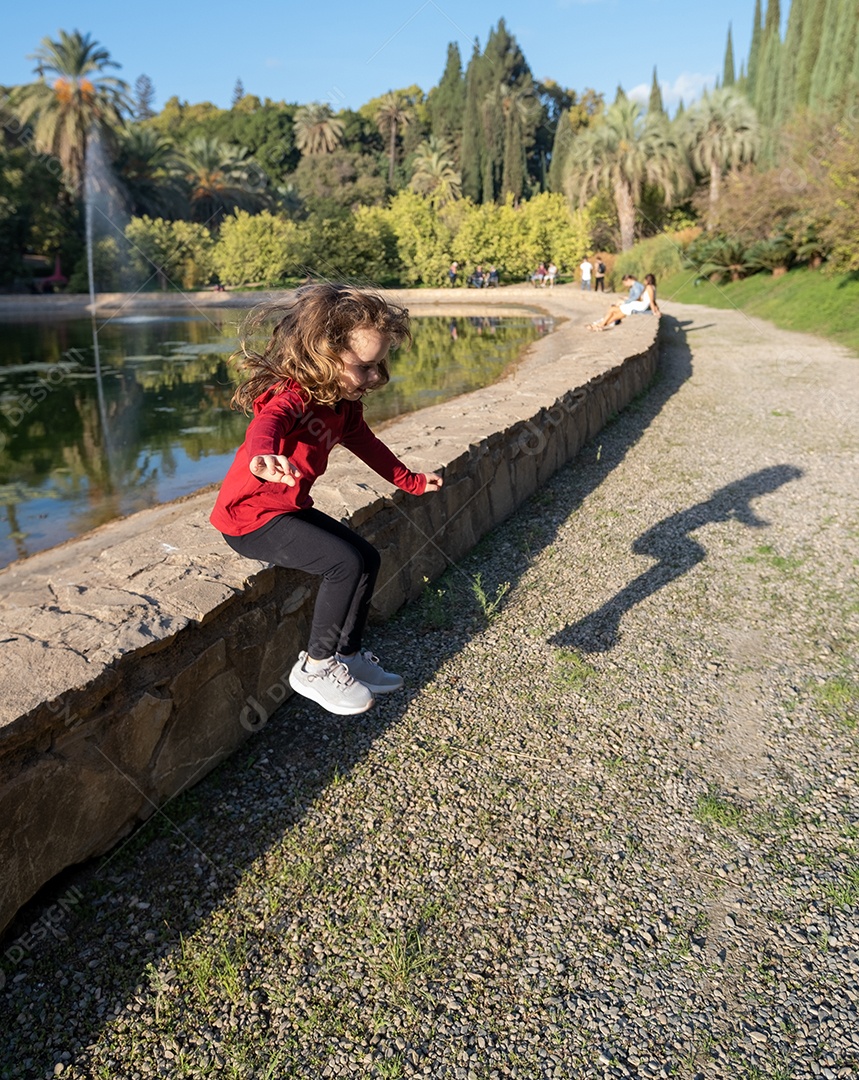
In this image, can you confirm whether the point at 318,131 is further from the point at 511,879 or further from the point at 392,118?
the point at 511,879

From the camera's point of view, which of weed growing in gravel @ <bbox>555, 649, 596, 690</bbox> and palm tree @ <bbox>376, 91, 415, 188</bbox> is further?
palm tree @ <bbox>376, 91, 415, 188</bbox>

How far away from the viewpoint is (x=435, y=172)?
5769 centimetres

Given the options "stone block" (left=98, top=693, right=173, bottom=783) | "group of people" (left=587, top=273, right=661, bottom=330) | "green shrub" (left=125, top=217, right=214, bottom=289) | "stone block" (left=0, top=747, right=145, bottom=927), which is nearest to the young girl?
"stone block" (left=98, top=693, right=173, bottom=783)

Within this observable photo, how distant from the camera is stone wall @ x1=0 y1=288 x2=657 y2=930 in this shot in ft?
7.18

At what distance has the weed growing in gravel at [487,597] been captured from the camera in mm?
4152

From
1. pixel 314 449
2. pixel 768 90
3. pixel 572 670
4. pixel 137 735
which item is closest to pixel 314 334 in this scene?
pixel 314 449

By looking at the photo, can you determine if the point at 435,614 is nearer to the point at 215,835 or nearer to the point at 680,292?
the point at 215,835

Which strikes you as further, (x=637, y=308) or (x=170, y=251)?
(x=170, y=251)

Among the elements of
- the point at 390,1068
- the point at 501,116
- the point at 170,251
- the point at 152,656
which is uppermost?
the point at 501,116

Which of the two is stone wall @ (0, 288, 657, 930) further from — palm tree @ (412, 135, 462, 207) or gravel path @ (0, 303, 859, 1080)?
palm tree @ (412, 135, 462, 207)

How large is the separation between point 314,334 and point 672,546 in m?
3.37

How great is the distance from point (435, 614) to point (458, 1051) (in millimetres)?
2350

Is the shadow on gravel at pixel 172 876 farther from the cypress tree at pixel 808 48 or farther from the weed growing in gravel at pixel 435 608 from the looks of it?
the cypress tree at pixel 808 48

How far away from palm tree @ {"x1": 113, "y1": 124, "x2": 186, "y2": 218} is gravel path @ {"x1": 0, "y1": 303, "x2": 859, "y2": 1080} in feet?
168
